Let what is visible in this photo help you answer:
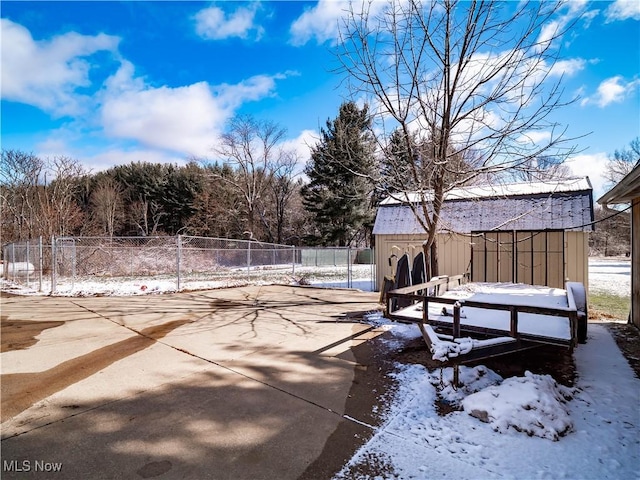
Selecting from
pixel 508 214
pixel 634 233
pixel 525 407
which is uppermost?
pixel 508 214

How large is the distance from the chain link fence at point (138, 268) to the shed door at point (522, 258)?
14.8ft

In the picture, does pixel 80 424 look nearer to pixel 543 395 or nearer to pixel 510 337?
pixel 543 395

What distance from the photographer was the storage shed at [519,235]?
9.41m

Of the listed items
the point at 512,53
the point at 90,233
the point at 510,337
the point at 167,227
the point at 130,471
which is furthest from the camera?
the point at 167,227

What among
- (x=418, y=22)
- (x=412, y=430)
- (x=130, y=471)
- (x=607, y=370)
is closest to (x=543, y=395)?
(x=412, y=430)

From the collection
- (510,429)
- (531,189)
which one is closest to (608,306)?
(531,189)

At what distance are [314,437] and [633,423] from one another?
9.49 feet

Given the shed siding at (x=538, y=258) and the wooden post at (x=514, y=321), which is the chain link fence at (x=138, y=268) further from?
the wooden post at (x=514, y=321)

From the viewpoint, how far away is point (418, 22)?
6.62 meters

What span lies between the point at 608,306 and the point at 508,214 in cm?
375

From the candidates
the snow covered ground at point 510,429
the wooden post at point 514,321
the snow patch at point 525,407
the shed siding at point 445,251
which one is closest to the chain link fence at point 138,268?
the shed siding at point 445,251

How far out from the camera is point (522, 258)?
9938 millimetres

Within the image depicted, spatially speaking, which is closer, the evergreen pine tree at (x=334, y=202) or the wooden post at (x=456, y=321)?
the wooden post at (x=456, y=321)

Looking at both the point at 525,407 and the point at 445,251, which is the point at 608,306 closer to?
the point at 445,251
